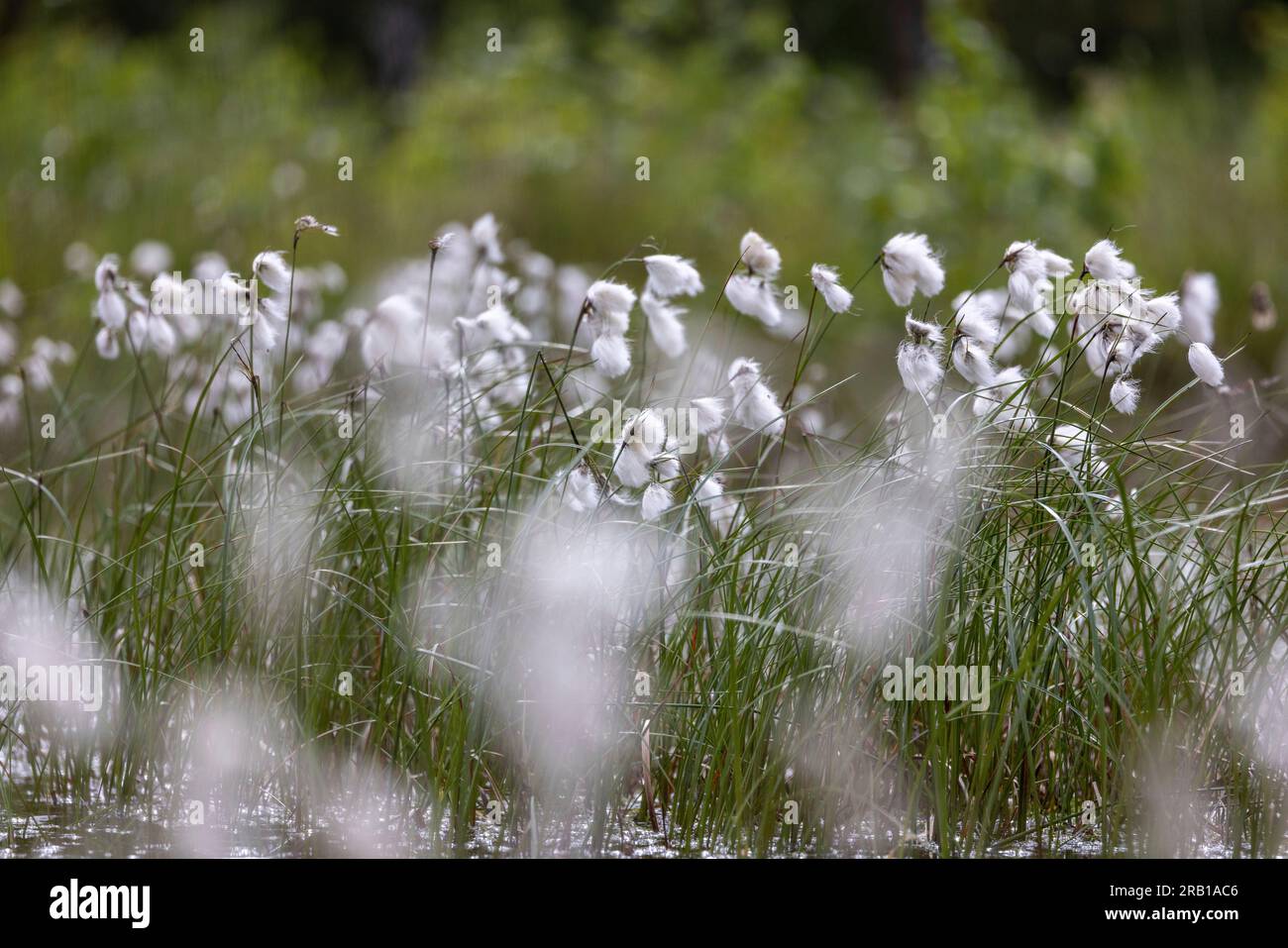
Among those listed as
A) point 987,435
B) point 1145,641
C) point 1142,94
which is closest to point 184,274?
point 987,435

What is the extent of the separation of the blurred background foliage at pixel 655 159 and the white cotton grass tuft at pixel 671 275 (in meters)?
3.14

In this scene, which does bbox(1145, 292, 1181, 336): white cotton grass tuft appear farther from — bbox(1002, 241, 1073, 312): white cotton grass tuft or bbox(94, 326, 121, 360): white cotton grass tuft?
bbox(94, 326, 121, 360): white cotton grass tuft

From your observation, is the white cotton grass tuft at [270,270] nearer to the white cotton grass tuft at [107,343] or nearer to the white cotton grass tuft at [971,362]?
the white cotton grass tuft at [107,343]

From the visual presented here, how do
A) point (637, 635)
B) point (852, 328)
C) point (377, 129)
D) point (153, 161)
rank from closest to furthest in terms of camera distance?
point (637, 635) → point (852, 328) → point (153, 161) → point (377, 129)

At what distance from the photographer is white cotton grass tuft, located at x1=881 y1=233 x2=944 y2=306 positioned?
2.51 m

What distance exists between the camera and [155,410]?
2.82 meters

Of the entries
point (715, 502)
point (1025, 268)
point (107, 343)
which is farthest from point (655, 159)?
point (1025, 268)

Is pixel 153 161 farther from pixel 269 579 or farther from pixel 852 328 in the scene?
pixel 269 579

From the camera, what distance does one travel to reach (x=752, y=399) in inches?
100

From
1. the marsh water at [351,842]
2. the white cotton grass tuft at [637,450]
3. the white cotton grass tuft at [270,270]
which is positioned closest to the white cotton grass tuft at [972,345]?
the white cotton grass tuft at [637,450]

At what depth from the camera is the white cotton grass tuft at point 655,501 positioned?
242 centimetres

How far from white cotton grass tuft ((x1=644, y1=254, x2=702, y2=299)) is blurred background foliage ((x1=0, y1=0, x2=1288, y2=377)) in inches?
124

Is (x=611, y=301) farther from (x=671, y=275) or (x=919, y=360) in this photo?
(x=919, y=360)
